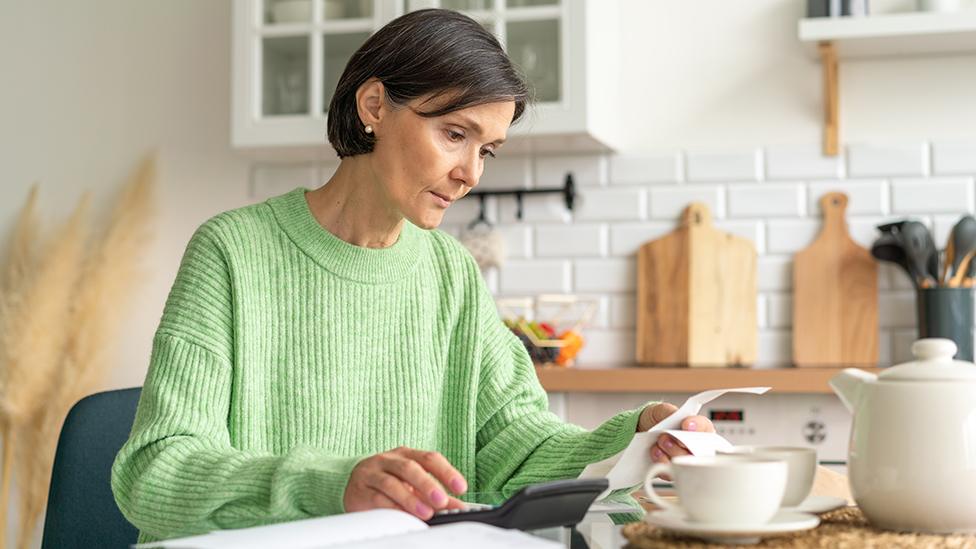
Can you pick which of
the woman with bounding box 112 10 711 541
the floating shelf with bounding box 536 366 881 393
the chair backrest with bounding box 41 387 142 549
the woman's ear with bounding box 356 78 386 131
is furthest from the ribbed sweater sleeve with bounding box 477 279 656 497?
the floating shelf with bounding box 536 366 881 393

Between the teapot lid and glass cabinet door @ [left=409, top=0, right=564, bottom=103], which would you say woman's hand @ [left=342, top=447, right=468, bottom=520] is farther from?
glass cabinet door @ [left=409, top=0, right=564, bottom=103]

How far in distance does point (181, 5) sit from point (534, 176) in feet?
4.14

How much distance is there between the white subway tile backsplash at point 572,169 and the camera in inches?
133

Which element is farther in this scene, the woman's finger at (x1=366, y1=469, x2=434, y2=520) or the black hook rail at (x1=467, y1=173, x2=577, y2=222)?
the black hook rail at (x1=467, y1=173, x2=577, y2=222)

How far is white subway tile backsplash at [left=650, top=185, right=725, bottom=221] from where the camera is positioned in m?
3.27

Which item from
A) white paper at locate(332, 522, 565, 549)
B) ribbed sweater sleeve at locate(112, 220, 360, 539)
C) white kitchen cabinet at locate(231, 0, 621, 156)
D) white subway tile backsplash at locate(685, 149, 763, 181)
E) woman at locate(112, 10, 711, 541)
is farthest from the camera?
white subway tile backsplash at locate(685, 149, 763, 181)

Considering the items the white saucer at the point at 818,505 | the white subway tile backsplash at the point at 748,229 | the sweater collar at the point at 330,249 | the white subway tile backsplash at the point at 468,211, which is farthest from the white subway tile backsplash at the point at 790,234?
the white saucer at the point at 818,505

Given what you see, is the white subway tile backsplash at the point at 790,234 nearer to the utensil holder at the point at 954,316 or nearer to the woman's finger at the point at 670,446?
the utensil holder at the point at 954,316

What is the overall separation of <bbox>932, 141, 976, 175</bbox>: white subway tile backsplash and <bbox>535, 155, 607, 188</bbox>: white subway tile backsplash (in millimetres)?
904

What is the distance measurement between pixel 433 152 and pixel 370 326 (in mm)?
297

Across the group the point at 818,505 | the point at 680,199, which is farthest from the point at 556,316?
the point at 818,505

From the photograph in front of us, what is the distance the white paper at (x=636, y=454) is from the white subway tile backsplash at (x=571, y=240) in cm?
197

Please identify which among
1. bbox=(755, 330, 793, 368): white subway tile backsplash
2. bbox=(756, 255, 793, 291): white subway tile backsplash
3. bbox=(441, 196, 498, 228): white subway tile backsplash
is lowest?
bbox=(755, 330, 793, 368): white subway tile backsplash

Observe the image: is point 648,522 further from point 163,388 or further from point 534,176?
point 534,176
